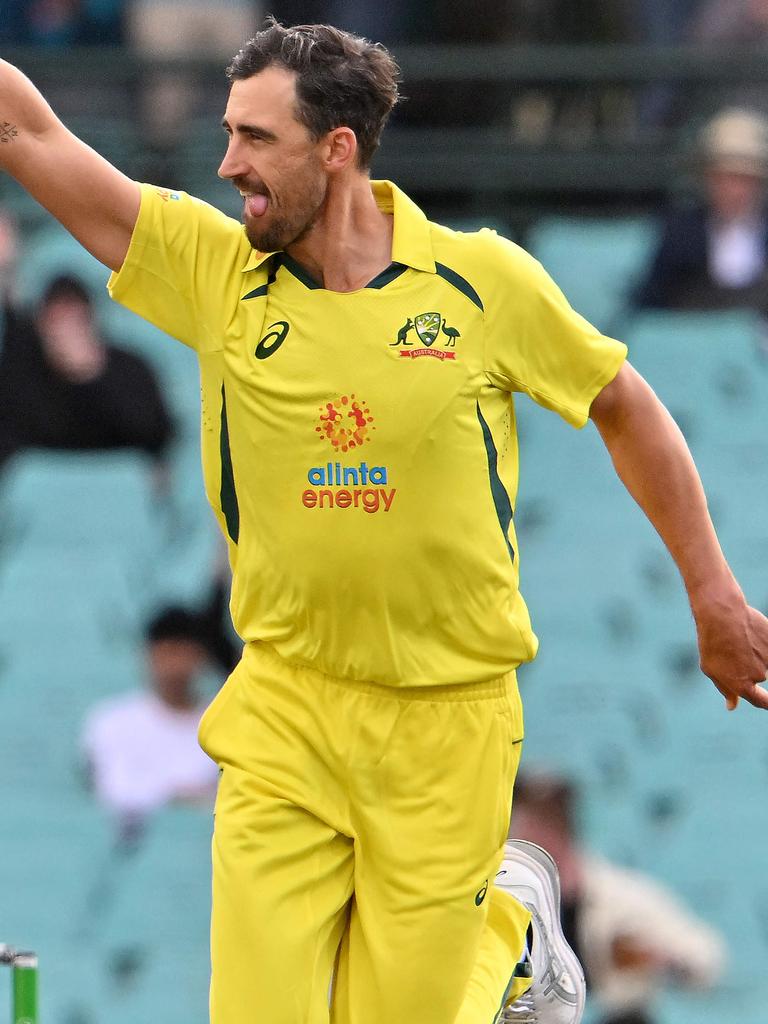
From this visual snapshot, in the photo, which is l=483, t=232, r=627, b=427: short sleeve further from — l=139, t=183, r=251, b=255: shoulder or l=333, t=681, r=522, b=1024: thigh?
l=333, t=681, r=522, b=1024: thigh

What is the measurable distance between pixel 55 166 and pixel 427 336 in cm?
80

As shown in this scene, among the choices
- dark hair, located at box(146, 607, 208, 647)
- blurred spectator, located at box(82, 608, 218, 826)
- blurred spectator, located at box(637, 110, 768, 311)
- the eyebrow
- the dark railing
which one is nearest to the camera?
the eyebrow

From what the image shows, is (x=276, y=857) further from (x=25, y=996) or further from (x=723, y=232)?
(x=723, y=232)

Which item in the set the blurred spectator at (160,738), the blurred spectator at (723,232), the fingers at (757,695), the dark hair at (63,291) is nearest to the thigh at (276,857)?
the fingers at (757,695)

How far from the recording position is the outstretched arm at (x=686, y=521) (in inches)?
164

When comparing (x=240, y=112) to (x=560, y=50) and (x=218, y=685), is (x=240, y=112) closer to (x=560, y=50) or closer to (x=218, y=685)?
(x=218, y=685)

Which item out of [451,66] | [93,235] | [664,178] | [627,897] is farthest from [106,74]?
[93,235]

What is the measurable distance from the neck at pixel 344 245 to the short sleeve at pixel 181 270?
0.47 ft

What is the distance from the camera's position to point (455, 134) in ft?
31.9

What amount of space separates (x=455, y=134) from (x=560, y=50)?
0.65 metres

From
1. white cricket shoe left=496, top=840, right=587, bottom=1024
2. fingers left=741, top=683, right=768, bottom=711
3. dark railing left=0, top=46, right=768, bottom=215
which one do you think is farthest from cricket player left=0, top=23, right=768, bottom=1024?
dark railing left=0, top=46, right=768, bottom=215

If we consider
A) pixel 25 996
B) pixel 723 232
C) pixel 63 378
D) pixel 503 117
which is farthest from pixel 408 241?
pixel 503 117

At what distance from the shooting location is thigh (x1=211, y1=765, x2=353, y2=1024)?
4.00m

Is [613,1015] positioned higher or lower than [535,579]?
lower
